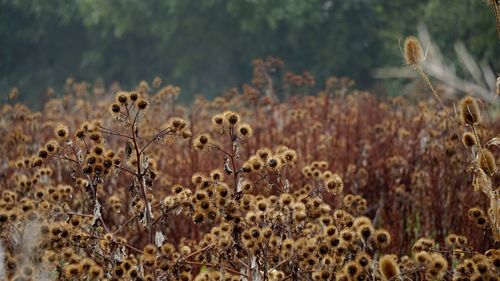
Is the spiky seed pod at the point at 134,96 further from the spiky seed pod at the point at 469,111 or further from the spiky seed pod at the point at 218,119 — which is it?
the spiky seed pod at the point at 469,111

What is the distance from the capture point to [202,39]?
920 inches

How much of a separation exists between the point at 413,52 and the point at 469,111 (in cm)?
36

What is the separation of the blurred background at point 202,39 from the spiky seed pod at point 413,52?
46.4ft

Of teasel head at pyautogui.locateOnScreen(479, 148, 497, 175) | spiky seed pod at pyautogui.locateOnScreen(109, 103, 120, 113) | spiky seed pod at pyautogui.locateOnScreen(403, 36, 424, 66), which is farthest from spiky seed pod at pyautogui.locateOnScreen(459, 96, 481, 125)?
spiky seed pod at pyautogui.locateOnScreen(109, 103, 120, 113)

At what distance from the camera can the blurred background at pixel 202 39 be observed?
1992 cm

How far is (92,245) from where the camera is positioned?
7.31 ft

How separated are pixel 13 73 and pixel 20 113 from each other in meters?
22.6

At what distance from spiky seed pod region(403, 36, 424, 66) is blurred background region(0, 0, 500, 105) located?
46.4 ft

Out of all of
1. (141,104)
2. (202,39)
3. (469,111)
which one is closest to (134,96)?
(141,104)

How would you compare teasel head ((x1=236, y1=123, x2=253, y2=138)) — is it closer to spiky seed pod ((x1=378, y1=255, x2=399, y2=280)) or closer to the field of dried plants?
the field of dried plants

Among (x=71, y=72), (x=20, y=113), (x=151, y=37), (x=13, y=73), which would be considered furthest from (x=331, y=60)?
(x=20, y=113)

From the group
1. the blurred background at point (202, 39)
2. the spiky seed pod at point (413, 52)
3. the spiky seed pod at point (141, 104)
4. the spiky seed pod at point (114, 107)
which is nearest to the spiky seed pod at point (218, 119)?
the spiky seed pod at point (141, 104)

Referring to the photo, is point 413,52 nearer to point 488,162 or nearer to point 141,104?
point 488,162

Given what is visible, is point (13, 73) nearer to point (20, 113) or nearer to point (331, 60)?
point (331, 60)
